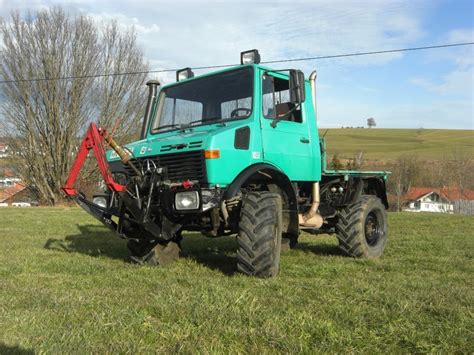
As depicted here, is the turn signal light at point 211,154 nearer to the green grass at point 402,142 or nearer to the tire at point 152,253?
the tire at point 152,253

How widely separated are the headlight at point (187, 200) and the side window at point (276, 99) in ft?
4.86

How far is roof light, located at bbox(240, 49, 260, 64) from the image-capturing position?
6160mm

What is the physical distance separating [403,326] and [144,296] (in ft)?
7.85

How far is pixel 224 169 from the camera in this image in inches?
215

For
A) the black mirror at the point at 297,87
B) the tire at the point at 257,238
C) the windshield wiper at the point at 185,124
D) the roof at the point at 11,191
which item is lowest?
the roof at the point at 11,191

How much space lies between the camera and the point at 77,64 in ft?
96.5

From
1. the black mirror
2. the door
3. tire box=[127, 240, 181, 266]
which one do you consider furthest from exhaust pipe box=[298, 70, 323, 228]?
tire box=[127, 240, 181, 266]

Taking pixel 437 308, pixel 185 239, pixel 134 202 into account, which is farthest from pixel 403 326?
pixel 185 239

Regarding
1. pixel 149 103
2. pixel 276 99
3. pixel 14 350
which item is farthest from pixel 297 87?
pixel 14 350

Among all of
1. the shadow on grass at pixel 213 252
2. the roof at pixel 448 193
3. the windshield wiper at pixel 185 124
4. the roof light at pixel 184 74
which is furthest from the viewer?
the roof at pixel 448 193

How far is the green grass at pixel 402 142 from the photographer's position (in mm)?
55281

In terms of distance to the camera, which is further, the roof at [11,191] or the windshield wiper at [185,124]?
the roof at [11,191]

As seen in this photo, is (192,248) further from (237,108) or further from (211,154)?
(211,154)

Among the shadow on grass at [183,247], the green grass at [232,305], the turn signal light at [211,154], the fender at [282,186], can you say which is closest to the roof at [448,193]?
the shadow on grass at [183,247]
